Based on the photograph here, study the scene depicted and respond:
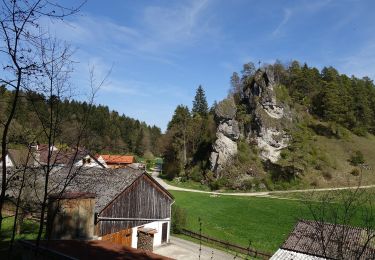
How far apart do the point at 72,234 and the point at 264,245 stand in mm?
17033

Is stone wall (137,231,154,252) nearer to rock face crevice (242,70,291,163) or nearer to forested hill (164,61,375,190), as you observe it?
forested hill (164,61,375,190)

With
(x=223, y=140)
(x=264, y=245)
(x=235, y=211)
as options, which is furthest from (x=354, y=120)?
(x=264, y=245)

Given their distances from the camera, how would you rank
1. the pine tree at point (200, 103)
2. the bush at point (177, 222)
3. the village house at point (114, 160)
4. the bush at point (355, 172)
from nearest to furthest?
the village house at point (114, 160) < the bush at point (177, 222) < the bush at point (355, 172) < the pine tree at point (200, 103)

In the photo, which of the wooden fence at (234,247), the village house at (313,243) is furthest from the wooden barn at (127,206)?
the village house at (313,243)

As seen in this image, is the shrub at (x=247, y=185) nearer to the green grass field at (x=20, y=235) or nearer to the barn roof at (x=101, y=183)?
the barn roof at (x=101, y=183)

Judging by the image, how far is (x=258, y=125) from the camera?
234ft

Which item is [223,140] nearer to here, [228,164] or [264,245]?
[228,164]

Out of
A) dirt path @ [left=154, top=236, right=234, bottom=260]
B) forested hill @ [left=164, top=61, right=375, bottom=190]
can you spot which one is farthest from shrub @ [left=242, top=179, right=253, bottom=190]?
dirt path @ [left=154, top=236, right=234, bottom=260]

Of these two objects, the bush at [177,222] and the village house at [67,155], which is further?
the bush at [177,222]

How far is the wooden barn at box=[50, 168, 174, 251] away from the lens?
25.0m

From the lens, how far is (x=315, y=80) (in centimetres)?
9475

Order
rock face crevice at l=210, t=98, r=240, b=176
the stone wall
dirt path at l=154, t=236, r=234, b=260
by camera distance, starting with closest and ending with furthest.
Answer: dirt path at l=154, t=236, r=234, b=260, the stone wall, rock face crevice at l=210, t=98, r=240, b=176

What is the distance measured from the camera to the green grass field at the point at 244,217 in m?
33.5

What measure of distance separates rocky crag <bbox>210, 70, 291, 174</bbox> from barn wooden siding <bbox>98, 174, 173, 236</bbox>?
37.3 m
